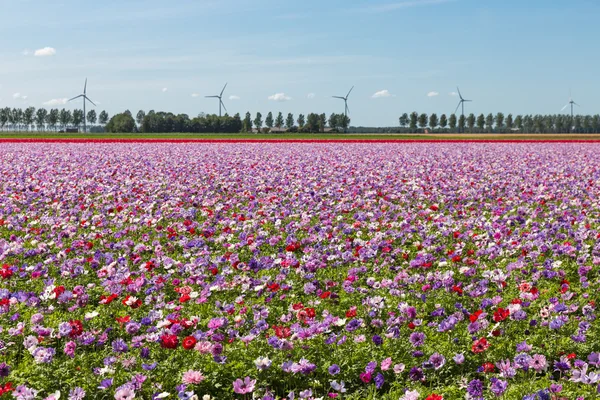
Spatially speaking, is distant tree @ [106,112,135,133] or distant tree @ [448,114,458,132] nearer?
distant tree @ [106,112,135,133]

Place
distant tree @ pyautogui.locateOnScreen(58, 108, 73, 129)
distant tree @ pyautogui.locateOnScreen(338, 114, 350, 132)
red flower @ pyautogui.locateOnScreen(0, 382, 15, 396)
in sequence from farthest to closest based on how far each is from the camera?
distant tree @ pyautogui.locateOnScreen(58, 108, 73, 129) < distant tree @ pyautogui.locateOnScreen(338, 114, 350, 132) < red flower @ pyautogui.locateOnScreen(0, 382, 15, 396)

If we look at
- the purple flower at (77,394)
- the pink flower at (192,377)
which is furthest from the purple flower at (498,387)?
the purple flower at (77,394)

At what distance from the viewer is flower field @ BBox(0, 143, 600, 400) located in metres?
4.00

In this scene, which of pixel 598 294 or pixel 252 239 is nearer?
pixel 598 294

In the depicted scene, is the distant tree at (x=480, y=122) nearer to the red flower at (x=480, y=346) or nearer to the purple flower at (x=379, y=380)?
the red flower at (x=480, y=346)

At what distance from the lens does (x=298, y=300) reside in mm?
5746

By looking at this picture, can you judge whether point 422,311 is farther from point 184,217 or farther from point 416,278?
point 184,217

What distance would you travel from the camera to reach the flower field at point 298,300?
4.00 m

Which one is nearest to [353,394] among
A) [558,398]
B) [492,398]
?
[492,398]

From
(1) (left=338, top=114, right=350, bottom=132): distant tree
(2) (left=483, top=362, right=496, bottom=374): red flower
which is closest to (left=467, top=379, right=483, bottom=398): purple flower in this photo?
(2) (left=483, top=362, right=496, bottom=374): red flower

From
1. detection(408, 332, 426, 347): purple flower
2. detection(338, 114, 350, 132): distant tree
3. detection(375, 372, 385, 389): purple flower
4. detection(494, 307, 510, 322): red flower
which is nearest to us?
detection(375, 372, 385, 389): purple flower

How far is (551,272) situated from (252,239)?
3.81 meters

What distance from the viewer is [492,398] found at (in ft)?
12.1

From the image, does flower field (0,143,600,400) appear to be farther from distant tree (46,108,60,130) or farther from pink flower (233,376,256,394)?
distant tree (46,108,60,130)
